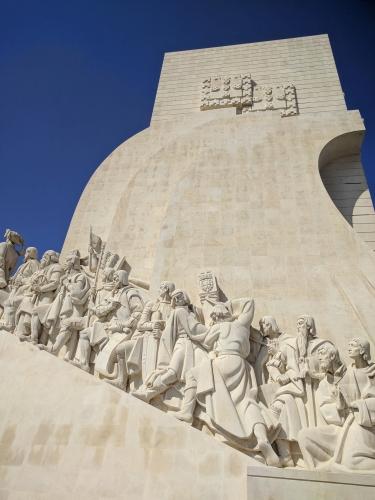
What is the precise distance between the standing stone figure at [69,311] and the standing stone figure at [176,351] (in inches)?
55.2

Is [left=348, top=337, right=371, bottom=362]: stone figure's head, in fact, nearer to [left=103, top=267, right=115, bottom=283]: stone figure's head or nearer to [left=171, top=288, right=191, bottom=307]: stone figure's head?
[left=171, top=288, right=191, bottom=307]: stone figure's head

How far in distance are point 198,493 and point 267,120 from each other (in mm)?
7218

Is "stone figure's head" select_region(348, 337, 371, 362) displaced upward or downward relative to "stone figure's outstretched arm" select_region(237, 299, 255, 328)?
downward

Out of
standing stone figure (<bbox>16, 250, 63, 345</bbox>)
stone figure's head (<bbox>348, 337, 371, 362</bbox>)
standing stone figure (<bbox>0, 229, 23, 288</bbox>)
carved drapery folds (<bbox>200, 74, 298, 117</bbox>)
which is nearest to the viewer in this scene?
stone figure's head (<bbox>348, 337, 371, 362</bbox>)

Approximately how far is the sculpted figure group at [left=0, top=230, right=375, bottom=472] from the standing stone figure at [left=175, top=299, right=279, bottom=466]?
0.4 inches

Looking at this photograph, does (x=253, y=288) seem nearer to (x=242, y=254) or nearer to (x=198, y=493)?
(x=242, y=254)

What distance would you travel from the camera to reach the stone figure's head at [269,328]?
5062 millimetres

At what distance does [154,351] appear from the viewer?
15.9ft

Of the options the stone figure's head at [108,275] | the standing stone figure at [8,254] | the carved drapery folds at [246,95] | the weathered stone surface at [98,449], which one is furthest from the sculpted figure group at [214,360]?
the carved drapery folds at [246,95]

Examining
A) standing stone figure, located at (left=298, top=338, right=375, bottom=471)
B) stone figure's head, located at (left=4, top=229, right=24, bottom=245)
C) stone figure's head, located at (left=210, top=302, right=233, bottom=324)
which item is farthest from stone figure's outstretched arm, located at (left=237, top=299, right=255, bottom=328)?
stone figure's head, located at (left=4, top=229, right=24, bottom=245)

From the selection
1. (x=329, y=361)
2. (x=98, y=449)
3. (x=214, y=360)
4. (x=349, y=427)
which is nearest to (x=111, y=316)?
(x=214, y=360)

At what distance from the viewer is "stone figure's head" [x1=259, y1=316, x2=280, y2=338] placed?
506 centimetres

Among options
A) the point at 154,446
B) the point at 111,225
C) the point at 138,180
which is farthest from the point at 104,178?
the point at 154,446

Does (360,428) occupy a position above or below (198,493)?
above
